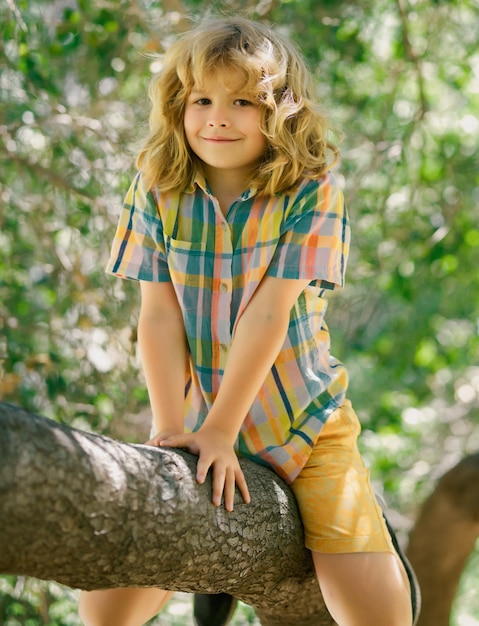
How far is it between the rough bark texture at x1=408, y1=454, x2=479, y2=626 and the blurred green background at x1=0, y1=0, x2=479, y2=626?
0.78 m

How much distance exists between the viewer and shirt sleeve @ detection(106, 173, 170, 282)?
1.90 meters

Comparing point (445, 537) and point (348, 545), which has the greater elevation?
point (348, 545)

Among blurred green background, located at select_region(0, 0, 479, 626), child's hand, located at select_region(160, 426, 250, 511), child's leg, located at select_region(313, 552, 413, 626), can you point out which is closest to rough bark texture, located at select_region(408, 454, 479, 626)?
blurred green background, located at select_region(0, 0, 479, 626)

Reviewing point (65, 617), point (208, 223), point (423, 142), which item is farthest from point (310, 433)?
point (423, 142)

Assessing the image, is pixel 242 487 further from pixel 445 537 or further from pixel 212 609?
pixel 445 537

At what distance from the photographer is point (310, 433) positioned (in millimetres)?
1812

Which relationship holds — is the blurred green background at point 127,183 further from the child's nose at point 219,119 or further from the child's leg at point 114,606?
the child's leg at point 114,606

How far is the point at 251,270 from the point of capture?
1818 millimetres

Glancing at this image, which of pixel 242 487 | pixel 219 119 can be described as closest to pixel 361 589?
pixel 242 487

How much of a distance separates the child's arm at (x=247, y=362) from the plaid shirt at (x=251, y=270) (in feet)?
0.13

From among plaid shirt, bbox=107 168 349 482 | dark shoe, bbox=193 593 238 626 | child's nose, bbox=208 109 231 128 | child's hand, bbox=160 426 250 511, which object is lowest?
dark shoe, bbox=193 593 238 626

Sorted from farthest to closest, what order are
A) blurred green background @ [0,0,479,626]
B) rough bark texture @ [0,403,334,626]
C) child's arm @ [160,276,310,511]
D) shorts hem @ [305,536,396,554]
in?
blurred green background @ [0,0,479,626]
shorts hem @ [305,536,396,554]
child's arm @ [160,276,310,511]
rough bark texture @ [0,403,334,626]

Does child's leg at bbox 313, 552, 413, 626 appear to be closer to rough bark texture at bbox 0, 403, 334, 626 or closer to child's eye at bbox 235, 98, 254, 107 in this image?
rough bark texture at bbox 0, 403, 334, 626

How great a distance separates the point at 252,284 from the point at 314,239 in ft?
0.50
